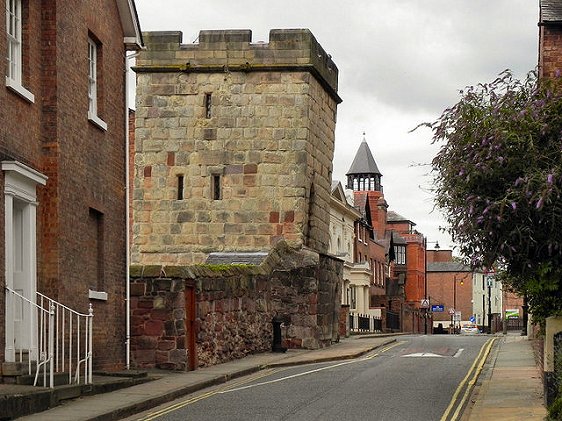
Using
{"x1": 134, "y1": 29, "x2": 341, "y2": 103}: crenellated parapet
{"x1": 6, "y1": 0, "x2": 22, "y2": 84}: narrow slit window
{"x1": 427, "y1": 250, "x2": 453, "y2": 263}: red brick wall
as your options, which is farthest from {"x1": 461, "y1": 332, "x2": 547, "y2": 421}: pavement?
{"x1": 427, "y1": 250, "x2": 453, "y2": 263}: red brick wall

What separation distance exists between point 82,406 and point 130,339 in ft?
24.1

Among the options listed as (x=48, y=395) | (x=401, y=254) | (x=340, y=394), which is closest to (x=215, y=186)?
(x=340, y=394)

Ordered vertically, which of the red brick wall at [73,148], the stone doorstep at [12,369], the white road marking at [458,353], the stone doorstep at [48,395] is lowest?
the white road marking at [458,353]

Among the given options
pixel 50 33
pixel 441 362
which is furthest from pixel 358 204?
pixel 50 33

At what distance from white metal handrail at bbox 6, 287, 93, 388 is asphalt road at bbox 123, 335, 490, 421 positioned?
1.57 metres

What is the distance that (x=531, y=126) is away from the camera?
18438mm

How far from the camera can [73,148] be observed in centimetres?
2009

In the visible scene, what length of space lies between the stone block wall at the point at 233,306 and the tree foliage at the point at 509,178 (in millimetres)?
7131

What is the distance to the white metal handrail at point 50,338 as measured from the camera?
1694 centimetres

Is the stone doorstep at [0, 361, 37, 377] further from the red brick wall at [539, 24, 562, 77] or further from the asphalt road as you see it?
the red brick wall at [539, 24, 562, 77]

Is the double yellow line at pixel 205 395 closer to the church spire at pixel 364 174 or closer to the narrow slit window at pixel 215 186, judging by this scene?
the narrow slit window at pixel 215 186

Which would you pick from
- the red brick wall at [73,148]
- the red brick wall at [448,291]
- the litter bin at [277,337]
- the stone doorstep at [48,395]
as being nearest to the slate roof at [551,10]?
the red brick wall at [73,148]

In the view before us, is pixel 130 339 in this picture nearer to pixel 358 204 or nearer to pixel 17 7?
pixel 17 7

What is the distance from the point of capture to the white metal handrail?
667 inches
